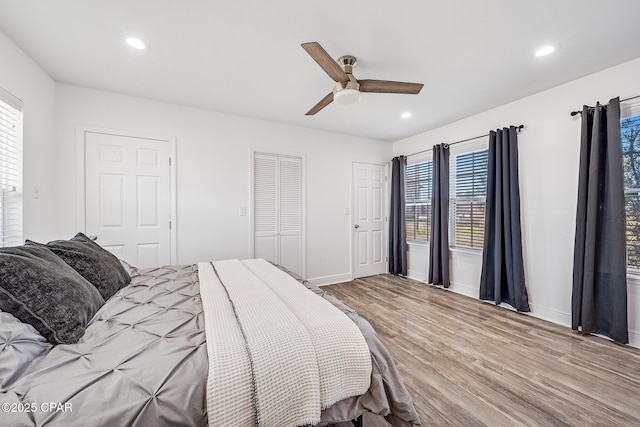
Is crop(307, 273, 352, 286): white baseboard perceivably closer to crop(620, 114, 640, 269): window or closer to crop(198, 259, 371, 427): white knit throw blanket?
crop(198, 259, 371, 427): white knit throw blanket

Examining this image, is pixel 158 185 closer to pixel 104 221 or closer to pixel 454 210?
pixel 104 221

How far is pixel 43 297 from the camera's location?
3.46ft

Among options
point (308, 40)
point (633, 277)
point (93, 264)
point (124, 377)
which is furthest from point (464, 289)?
point (93, 264)

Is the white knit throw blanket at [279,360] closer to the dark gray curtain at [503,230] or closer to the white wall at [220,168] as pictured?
the white wall at [220,168]

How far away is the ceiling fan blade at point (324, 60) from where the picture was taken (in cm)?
155

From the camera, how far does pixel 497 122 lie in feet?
10.4

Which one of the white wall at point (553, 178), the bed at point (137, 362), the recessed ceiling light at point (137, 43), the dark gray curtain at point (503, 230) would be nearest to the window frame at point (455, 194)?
the dark gray curtain at point (503, 230)

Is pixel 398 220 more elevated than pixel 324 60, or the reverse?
pixel 324 60

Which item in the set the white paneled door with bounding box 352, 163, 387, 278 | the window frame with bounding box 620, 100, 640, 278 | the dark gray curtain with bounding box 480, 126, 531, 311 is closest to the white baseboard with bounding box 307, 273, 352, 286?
the white paneled door with bounding box 352, 163, 387, 278

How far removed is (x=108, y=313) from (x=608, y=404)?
2.91m

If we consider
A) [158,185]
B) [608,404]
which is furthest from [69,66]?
[608,404]

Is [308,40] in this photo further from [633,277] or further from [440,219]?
[633,277]

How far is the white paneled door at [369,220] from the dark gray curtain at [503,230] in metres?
1.76

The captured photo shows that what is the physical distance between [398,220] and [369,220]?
513 mm
